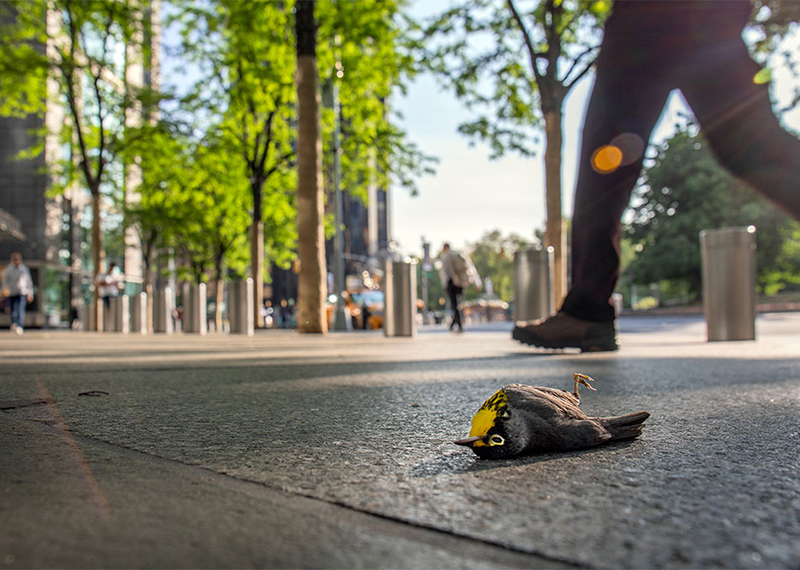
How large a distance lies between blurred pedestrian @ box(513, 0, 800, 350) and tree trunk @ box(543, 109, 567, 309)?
336 inches

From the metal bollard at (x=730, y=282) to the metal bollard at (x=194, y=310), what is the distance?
14.0 m

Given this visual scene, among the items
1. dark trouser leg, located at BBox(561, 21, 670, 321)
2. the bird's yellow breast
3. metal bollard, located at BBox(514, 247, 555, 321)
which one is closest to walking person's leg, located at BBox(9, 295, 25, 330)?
metal bollard, located at BBox(514, 247, 555, 321)

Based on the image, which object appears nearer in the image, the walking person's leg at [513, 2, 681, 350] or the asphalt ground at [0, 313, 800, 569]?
the asphalt ground at [0, 313, 800, 569]


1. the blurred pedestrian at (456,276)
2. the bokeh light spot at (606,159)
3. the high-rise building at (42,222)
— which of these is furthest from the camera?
the high-rise building at (42,222)

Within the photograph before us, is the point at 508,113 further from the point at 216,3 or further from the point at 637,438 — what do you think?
the point at 637,438

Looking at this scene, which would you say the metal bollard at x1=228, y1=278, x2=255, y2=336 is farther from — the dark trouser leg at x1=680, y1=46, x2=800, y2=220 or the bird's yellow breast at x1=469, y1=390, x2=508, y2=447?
the bird's yellow breast at x1=469, y1=390, x2=508, y2=447

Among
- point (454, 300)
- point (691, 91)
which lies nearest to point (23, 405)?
point (691, 91)

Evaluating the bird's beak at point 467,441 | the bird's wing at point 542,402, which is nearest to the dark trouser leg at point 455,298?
the bird's wing at point 542,402

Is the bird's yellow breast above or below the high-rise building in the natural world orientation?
below

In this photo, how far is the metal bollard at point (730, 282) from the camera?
7.34 metres

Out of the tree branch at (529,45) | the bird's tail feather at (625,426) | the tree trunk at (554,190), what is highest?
the tree branch at (529,45)

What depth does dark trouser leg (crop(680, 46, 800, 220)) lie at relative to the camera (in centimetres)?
422

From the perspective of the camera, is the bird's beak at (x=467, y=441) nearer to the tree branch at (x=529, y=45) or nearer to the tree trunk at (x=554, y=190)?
the tree trunk at (x=554, y=190)

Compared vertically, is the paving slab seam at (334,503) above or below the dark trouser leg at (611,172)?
below
